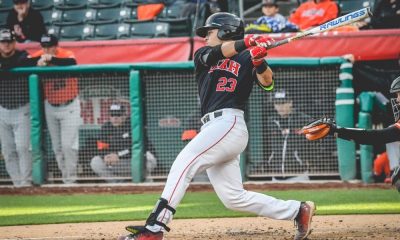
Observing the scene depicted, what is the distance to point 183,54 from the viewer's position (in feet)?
33.6

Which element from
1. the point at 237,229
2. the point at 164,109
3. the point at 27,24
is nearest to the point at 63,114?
the point at 164,109

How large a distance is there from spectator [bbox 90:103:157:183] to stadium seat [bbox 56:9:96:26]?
327 centimetres

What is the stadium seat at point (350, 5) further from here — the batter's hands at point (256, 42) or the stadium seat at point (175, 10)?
the batter's hands at point (256, 42)

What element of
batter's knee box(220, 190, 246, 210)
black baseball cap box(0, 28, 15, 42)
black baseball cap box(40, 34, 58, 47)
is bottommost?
batter's knee box(220, 190, 246, 210)

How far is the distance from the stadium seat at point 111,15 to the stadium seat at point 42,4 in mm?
1017

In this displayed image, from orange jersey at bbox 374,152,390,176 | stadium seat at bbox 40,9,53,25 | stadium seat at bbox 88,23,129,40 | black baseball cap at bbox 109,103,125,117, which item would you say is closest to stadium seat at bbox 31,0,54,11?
stadium seat at bbox 40,9,53,25

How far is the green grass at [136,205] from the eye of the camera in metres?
7.22

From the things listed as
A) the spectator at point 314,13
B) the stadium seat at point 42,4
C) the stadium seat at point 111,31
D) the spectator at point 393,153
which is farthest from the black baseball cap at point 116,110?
the stadium seat at point 42,4

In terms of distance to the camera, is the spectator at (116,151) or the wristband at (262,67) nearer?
the wristband at (262,67)

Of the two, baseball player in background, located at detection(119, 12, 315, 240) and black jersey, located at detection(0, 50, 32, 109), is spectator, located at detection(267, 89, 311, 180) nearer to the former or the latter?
black jersey, located at detection(0, 50, 32, 109)

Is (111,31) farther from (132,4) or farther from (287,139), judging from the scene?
(287,139)

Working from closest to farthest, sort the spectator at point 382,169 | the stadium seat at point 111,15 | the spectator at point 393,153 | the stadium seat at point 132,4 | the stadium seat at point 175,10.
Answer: the spectator at point 393,153
the spectator at point 382,169
the stadium seat at point 175,10
the stadium seat at point 111,15
the stadium seat at point 132,4

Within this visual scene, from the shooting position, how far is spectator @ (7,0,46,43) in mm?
11469

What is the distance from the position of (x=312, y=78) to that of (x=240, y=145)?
14.5ft
